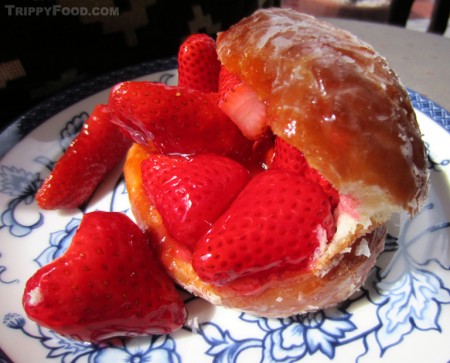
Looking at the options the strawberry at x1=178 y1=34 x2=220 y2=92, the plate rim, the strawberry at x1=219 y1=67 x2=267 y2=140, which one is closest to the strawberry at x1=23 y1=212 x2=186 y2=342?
the strawberry at x1=219 y1=67 x2=267 y2=140

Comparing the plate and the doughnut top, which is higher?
the doughnut top

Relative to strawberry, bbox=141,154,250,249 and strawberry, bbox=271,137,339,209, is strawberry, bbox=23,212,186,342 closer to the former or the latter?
strawberry, bbox=141,154,250,249

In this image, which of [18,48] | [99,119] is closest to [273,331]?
[99,119]

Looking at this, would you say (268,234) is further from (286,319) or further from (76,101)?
(76,101)

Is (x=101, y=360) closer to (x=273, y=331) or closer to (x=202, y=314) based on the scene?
(x=202, y=314)

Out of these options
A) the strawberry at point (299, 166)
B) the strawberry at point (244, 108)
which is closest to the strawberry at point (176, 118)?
the strawberry at point (244, 108)

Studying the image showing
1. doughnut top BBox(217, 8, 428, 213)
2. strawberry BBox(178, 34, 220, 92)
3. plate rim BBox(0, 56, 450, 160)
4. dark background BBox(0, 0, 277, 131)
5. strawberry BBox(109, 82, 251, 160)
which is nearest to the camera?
doughnut top BBox(217, 8, 428, 213)

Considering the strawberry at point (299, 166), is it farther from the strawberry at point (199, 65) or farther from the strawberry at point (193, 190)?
the strawberry at point (199, 65)
